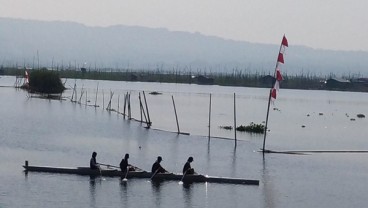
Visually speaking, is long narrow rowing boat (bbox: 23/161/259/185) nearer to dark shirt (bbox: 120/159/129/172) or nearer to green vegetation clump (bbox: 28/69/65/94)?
dark shirt (bbox: 120/159/129/172)

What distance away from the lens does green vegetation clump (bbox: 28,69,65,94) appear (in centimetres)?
8512

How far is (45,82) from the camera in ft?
283

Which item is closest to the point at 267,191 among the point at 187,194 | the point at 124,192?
the point at 187,194

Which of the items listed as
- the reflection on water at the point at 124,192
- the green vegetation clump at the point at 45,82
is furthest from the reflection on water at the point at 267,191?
the green vegetation clump at the point at 45,82

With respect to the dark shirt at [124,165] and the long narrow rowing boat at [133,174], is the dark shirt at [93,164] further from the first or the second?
the dark shirt at [124,165]

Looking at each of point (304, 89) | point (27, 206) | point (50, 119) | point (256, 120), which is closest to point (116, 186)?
point (27, 206)

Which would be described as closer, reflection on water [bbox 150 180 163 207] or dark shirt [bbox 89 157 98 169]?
reflection on water [bbox 150 180 163 207]

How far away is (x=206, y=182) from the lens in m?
30.0

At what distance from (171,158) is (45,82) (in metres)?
50.6

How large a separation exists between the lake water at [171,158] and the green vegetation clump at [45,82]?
1365cm

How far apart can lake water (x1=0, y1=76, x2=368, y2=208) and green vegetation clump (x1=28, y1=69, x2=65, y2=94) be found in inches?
537

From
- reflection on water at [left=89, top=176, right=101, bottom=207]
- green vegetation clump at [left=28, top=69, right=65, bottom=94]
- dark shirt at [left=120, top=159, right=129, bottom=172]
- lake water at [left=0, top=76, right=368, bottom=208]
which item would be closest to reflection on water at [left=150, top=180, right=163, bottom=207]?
lake water at [left=0, top=76, right=368, bottom=208]

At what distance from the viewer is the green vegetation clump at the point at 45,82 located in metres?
85.1

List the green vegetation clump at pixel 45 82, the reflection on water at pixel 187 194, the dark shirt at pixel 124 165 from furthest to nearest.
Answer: the green vegetation clump at pixel 45 82 → the dark shirt at pixel 124 165 → the reflection on water at pixel 187 194
